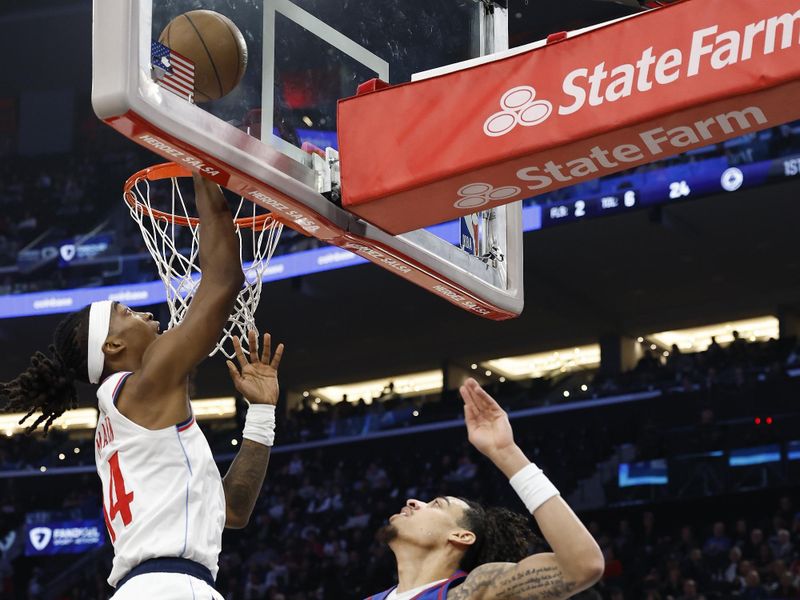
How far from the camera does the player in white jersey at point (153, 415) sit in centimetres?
324

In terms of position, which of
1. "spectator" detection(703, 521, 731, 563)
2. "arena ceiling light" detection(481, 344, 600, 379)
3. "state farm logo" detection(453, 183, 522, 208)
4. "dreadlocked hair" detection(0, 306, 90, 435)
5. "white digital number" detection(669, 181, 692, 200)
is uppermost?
"white digital number" detection(669, 181, 692, 200)

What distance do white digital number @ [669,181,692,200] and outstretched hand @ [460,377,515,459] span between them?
12.9 m

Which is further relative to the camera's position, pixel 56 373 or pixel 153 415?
pixel 56 373

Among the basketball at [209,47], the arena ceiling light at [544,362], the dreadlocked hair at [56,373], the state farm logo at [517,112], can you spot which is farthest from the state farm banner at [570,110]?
the arena ceiling light at [544,362]

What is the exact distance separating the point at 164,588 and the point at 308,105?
1.71 metres

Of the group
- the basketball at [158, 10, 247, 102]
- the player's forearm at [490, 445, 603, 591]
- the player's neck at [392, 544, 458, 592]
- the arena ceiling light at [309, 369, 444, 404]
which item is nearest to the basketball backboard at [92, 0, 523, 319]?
the basketball at [158, 10, 247, 102]

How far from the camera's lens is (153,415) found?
3.36m

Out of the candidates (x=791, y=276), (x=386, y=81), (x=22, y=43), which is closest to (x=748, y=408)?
(x=791, y=276)

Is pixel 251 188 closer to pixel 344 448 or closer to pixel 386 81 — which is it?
pixel 386 81

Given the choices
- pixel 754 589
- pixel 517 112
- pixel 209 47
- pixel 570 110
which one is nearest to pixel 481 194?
pixel 517 112

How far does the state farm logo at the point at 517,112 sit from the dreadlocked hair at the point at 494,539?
46.3 inches

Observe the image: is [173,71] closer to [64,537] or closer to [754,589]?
[754,589]

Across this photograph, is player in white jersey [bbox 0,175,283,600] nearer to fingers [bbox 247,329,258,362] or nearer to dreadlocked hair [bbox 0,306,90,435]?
dreadlocked hair [bbox 0,306,90,435]

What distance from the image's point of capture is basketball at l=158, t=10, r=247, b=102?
3.68 metres
